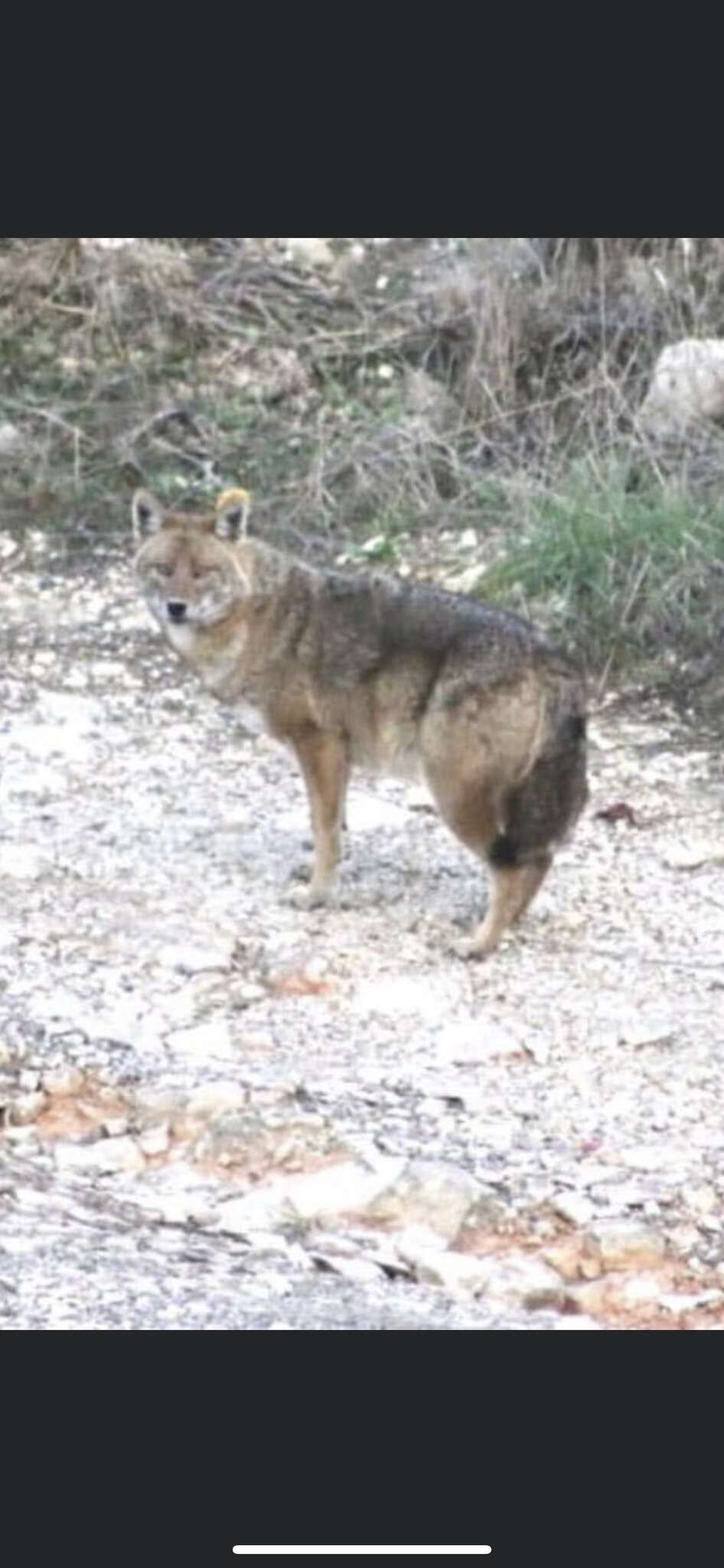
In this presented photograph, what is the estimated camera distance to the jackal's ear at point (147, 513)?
9172 mm

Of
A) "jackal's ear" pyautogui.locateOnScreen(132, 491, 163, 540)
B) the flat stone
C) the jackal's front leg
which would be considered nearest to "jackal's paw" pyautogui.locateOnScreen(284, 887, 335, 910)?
the jackal's front leg

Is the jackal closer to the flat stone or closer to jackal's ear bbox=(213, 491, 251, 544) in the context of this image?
jackal's ear bbox=(213, 491, 251, 544)

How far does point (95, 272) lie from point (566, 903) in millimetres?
5455

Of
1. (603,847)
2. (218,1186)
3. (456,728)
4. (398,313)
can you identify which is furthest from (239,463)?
(218,1186)

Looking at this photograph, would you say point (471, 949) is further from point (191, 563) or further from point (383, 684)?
point (191, 563)

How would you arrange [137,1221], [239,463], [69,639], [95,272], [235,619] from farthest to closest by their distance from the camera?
[95,272] → [239,463] → [69,639] → [235,619] → [137,1221]

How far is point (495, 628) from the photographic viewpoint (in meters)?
8.66

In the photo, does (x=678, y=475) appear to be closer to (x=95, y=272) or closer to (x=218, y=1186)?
(x=95, y=272)

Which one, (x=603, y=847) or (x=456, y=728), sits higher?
(x=456, y=728)

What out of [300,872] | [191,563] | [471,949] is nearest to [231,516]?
[191,563]

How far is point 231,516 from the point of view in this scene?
9.18m

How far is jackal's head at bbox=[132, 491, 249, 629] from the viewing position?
29.8 feet

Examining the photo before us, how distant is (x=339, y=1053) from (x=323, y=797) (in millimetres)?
1197

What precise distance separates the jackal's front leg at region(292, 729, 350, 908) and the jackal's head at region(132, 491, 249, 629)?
0.47m
